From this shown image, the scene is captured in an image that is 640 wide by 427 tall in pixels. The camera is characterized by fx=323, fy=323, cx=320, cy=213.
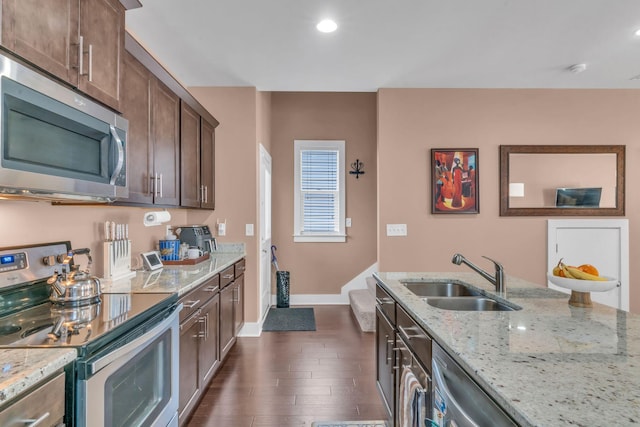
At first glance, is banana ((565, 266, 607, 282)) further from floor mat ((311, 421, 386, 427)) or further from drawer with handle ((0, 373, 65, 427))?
drawer with handle ((0, 373, 65, 427))

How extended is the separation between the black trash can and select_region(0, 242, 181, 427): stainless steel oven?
2819mm

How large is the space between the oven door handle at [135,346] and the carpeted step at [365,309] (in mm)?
2454

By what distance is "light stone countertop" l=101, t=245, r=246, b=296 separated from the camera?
6.15 ft

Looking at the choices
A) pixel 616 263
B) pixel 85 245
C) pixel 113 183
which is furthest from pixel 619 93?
pixel 85 245

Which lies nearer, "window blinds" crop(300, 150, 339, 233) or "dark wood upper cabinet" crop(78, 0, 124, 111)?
"dark wood upper cabinet" crop(78, 0, 124, 111)

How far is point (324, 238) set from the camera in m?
4.84

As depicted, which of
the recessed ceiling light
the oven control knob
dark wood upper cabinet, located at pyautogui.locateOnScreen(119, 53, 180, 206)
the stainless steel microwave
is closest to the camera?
the stainless steel microwave

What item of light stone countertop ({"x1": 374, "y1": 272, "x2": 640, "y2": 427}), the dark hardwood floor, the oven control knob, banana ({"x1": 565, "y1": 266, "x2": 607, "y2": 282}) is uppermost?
the oven control knob

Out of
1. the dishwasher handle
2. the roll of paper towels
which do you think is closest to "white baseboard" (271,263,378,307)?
the roll of paper towels

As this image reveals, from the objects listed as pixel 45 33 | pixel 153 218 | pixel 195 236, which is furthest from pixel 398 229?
pixel 45 33

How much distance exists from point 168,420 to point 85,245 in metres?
1.15

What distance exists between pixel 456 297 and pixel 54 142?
208 cm

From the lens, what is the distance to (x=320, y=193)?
486cm

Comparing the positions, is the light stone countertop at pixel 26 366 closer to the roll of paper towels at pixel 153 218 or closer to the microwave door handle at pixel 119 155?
the microwave door handle at pixel 119 155
